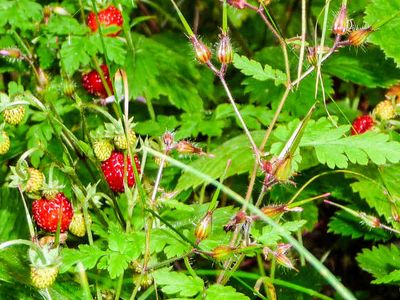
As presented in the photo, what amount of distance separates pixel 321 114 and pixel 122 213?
853mm

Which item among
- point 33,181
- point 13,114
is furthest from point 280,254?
point 13,114

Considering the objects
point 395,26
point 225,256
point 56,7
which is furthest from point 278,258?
point 56,7

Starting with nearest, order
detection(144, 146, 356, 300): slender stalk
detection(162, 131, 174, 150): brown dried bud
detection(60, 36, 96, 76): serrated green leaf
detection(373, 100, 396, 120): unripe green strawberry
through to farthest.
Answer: detection(144, 146, 356, 300): slender stalk
detection(162, 131, 174, 150): brown dried bud
detection(373, 100, 396, 120): unripe green strawberry
detection(60, 36, 96, 76): serrated green leaf

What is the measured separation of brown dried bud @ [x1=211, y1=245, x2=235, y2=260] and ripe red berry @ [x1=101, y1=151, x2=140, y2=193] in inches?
13.5

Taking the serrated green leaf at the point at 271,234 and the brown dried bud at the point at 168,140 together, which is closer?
the serrated green leaf at the point at 271,234

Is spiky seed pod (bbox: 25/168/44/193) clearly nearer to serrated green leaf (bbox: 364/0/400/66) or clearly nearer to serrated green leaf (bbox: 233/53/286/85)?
serrated green leaf (bbox: 233/53/286/85)

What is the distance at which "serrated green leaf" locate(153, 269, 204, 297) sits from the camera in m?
1.21

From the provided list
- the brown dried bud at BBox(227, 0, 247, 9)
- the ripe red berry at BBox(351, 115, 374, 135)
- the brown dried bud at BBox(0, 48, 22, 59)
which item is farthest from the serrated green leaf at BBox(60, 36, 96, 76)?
the ripe red berry at BBox(351, 115, 374, 135)

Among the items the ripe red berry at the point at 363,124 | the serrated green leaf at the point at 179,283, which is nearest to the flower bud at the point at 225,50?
the serrated green leaf at the point at 179,283

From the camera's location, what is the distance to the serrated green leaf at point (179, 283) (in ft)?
3.97

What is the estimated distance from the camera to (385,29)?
5.89 ft

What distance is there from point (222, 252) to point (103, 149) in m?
0.40

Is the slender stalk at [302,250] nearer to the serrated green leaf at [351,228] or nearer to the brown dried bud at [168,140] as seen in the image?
the brown dried bud at [168,140]

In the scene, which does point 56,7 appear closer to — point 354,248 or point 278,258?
point 278,258
